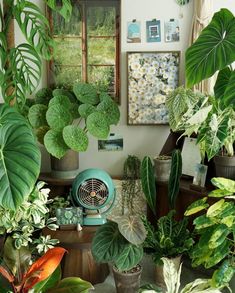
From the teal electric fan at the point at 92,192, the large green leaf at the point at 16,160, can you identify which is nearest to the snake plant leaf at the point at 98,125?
the teal electric fan at the point at 92,192

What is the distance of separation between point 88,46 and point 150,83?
534 millimetres

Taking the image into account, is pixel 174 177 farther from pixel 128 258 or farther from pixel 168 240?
pixel 128 258

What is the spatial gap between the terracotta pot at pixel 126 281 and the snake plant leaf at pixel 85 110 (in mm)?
1018

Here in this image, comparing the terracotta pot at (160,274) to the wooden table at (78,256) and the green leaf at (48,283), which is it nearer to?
the wooden table at (78,256)

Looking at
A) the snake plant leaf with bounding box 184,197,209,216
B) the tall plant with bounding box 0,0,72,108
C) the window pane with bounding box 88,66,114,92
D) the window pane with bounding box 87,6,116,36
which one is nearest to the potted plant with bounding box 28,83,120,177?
the window pane with bounding box 88,66,114,92

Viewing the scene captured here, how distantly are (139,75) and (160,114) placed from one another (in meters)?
0.33

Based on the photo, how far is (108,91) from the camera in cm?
283

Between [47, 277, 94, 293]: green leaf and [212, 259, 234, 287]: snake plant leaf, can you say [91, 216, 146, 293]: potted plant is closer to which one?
[47, 277, 94, 293]: green leaf

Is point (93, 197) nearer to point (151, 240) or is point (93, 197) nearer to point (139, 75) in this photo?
point (151, 240)

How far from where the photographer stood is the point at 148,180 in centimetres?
245

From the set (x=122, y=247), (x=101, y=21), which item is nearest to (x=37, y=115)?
(x=101, y=21)

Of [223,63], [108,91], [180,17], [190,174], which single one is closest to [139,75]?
[108,91]

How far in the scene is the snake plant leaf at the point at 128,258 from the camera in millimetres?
1988

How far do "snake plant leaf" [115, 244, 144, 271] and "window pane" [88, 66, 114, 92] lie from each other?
1.27 m
